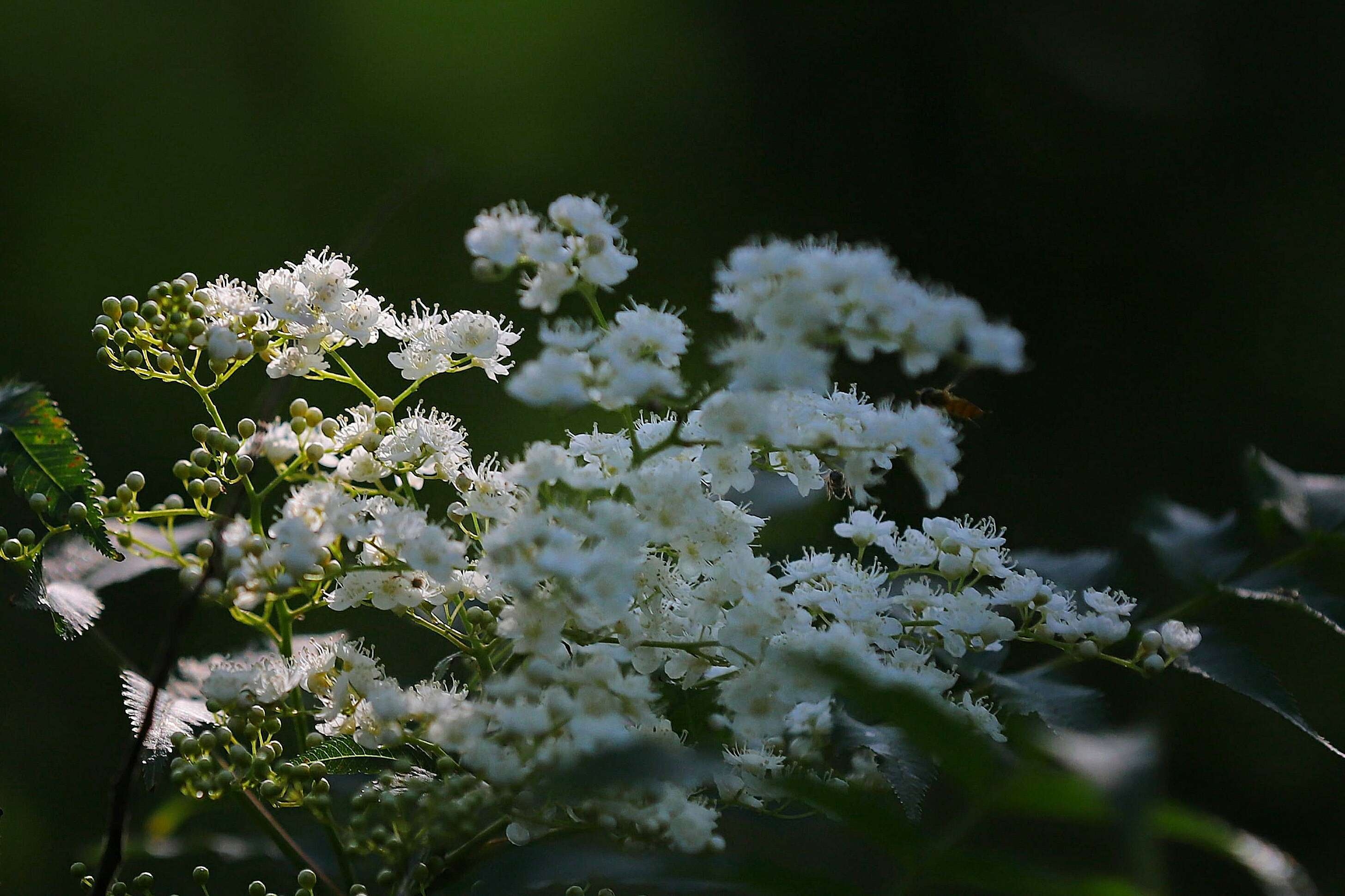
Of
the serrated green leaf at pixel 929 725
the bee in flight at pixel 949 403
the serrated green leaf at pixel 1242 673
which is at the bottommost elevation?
the serrated green leaf at pixel 929 725

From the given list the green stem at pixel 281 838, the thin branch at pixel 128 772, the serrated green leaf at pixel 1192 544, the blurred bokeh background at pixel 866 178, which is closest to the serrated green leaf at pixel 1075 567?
the serrated green leaf at pixel 1192 544

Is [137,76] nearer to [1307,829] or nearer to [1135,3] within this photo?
[1135,3]

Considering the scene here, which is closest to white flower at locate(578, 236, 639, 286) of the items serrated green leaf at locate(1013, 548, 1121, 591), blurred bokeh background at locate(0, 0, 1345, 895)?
serrated green leaf at locate(1013, 548, 1121, 591)

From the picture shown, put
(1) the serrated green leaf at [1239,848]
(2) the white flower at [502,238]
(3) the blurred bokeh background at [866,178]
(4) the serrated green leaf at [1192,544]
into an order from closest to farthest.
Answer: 1. (1) the serrated green leaf at [1239,848]
2. (2) the white flower at [502,238]
3. (4) the serrated green leaf at [1192,544]
4. (3) the blurred bokeh background at [866,178]

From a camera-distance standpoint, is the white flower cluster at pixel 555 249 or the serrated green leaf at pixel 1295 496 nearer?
the white flower cluster at pixel 555 249

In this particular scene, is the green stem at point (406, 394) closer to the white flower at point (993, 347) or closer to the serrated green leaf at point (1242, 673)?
the white flower at point (993, 347)

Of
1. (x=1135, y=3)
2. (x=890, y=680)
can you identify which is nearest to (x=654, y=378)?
(x=890, y=680)

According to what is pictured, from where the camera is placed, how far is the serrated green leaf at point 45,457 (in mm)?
871

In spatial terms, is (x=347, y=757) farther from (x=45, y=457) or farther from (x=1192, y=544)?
(x=1192, y=544)

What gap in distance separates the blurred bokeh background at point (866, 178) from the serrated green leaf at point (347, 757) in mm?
2055

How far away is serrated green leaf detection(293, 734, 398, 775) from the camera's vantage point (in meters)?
0.81

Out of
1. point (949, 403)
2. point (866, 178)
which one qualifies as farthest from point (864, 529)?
point (866, 178)

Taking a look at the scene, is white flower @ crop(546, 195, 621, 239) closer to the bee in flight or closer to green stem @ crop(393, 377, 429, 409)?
green stem @ crop(393, 377, 429, 409)

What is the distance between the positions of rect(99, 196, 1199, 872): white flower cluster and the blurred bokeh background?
6.34 feet
